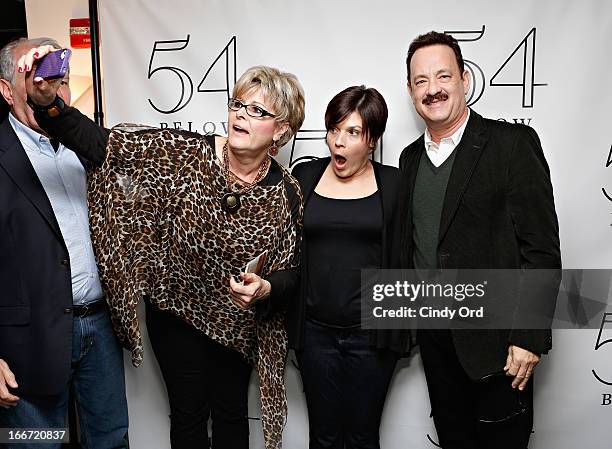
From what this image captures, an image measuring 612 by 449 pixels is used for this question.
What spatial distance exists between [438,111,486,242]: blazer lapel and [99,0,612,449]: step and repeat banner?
0.33 metres

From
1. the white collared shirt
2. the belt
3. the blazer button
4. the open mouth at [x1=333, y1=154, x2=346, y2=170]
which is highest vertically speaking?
the white collared shirt

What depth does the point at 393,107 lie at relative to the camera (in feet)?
6.13

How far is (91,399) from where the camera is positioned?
165cm

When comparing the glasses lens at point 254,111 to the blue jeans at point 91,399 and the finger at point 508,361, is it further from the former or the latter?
the finger at point 508,361

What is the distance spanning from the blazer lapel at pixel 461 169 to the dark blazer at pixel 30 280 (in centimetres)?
109

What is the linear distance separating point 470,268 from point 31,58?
1284mm

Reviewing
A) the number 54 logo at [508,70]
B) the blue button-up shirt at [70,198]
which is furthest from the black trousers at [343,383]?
the number 54 logo at [508,70]

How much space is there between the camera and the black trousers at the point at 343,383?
65.0 inches

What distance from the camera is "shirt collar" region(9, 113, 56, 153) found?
4.70ft

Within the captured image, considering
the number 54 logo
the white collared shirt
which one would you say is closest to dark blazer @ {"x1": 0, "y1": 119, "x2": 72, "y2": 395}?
the white collared shirt

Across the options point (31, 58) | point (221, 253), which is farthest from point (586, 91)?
point (31, 58)

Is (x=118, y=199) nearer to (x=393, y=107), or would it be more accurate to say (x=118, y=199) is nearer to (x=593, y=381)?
(x=393, y=107)

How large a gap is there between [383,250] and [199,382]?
747 millimetres

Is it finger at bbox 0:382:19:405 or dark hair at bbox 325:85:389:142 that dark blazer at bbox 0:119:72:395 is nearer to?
finger at bbox 0:382:19:405
